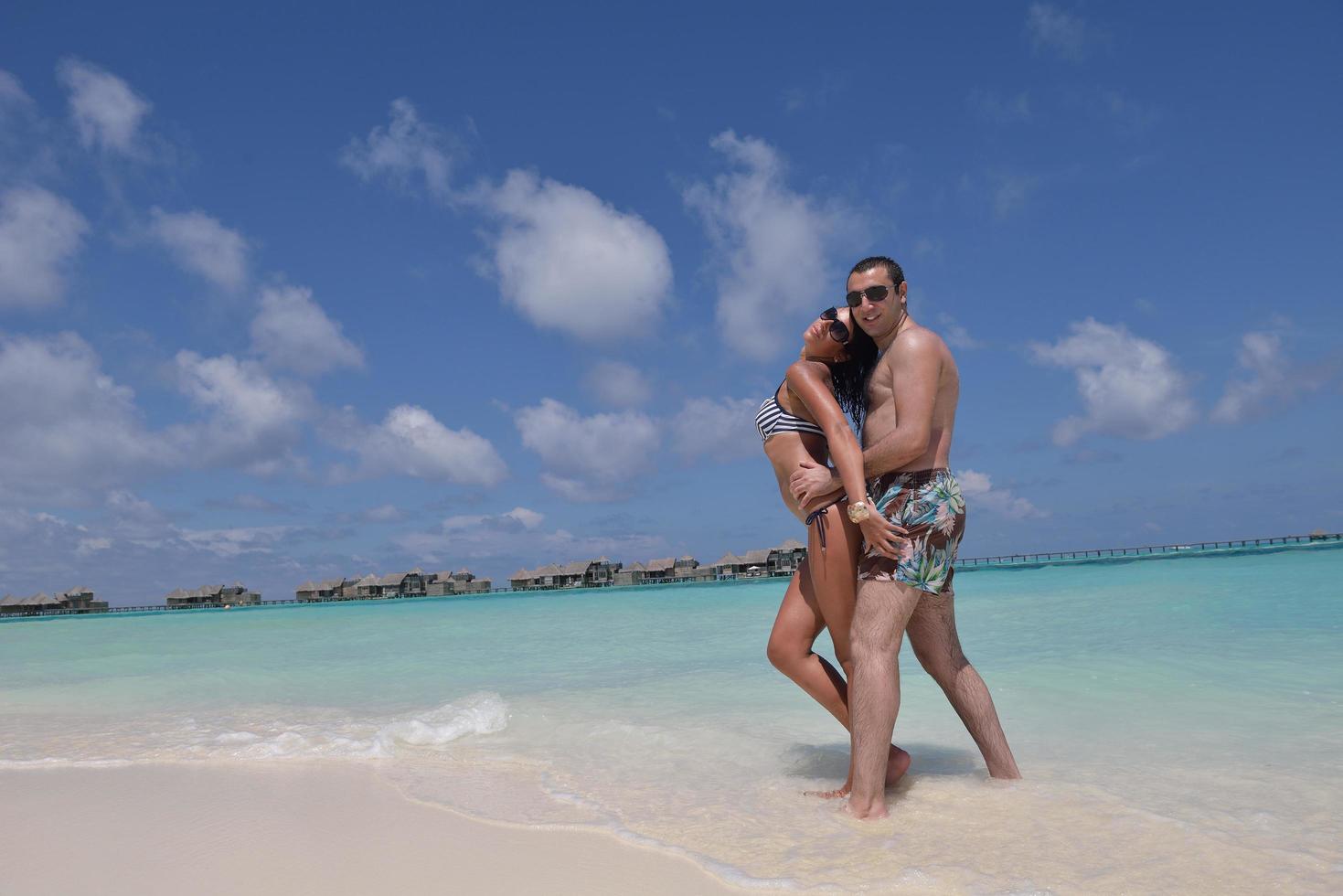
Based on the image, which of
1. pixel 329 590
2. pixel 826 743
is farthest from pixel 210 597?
pixel 826 743

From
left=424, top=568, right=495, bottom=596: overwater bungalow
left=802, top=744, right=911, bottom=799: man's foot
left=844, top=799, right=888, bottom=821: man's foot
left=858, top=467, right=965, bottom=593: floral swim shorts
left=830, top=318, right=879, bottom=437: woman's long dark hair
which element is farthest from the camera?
left=424, top=568, right=495, bottom=596: overwater bungalow

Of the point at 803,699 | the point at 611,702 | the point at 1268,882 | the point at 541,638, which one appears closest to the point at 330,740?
the point at 611,702

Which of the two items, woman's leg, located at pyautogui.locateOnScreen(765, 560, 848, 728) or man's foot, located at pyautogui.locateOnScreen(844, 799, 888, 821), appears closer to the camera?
man's foot, located at pyautogui.locateOnScreen(844, 799, 888, 821)

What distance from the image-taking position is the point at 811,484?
10.7 feet

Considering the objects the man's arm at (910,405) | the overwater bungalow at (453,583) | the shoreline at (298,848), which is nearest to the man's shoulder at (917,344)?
the man's arm at (910,405)

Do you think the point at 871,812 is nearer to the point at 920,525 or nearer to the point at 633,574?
the point at 920,525

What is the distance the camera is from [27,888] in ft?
8.38

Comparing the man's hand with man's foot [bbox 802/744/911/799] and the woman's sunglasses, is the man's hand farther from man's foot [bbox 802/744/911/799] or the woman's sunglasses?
man's foot [bbox 802/744/911/799]

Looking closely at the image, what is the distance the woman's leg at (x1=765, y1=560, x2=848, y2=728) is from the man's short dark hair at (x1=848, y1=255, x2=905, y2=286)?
50.8 inches

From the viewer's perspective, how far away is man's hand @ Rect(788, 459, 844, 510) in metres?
3.22

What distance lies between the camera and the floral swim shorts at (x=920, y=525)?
3.10 metres

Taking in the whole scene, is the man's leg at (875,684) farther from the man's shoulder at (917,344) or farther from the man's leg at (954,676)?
the man's shoulder at (917,344)

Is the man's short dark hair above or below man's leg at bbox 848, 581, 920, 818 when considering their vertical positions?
above

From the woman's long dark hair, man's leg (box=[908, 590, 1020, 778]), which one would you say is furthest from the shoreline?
the woman's long dark hair
